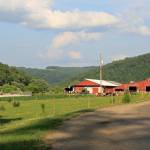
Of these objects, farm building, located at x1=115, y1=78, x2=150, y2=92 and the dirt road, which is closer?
the dirt road

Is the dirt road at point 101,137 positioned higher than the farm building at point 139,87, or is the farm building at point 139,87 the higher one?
the farm building at point 139,87

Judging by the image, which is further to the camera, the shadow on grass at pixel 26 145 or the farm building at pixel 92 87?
the farm building at pixel 92 87

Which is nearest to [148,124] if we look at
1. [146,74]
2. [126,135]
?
[126,135]

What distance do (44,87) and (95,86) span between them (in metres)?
27.9

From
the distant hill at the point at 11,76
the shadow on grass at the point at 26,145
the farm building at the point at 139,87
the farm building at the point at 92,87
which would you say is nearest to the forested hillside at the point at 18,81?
the distant hill at the point at 11,76

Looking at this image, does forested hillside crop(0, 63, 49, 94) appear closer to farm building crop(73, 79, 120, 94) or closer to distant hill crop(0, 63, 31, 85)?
distant hill crop(0, 63, 31, 85)

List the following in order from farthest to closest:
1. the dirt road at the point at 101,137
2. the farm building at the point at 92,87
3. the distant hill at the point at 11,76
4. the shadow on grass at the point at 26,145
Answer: the distant hill at the point at 11,76 < the farm building at the point at 92,87 < the dirt road at the point at 101,137 < the shadow on grass at the point at 26,145

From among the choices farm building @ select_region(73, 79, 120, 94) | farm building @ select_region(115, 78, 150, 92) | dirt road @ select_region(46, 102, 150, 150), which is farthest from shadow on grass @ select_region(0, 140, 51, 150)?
farm building @ select_region(73, 79, 120, 94)

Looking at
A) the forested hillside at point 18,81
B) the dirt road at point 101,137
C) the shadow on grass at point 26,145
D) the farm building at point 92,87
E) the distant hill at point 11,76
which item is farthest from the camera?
the distant hill at point 11,76

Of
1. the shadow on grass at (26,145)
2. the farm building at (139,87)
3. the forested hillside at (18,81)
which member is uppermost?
the forested hillside at (18,81)

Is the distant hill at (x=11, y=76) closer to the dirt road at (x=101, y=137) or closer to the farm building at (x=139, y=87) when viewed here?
the farm building at (x=139, y=87)

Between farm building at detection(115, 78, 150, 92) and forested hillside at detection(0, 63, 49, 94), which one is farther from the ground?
forested hillside at detection(0, 63, 49, 94)

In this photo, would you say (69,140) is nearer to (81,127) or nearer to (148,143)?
(148,143)

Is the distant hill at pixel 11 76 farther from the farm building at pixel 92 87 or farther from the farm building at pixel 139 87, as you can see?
the farm building at pixel 139 87
